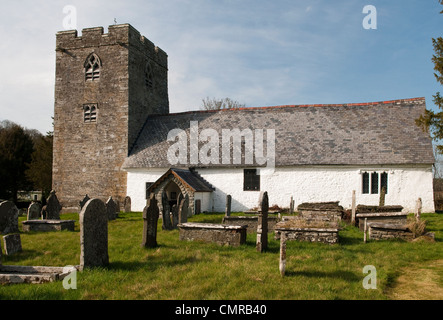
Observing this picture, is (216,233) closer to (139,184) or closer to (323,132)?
(323,132)

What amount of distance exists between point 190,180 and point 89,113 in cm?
1025

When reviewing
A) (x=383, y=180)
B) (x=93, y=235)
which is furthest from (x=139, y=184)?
(x=93, y=235)

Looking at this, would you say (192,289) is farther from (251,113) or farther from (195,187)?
(251,113)

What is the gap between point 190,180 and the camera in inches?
870

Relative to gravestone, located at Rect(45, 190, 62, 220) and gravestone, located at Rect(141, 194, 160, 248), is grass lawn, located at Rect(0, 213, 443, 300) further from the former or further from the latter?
gravestone, located at Rect(45, 190, 62, 220)

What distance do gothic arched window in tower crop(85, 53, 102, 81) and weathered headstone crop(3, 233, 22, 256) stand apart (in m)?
18.8

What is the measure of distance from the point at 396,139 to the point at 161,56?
1937 centimetres

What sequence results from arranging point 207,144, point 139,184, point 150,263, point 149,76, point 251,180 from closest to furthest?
1. point 150,263
2. point 251,180
3. point 207,144
4. point 139,184
5. point 149,76

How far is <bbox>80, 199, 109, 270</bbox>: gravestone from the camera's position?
7820mm

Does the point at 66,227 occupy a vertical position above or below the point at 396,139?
below
